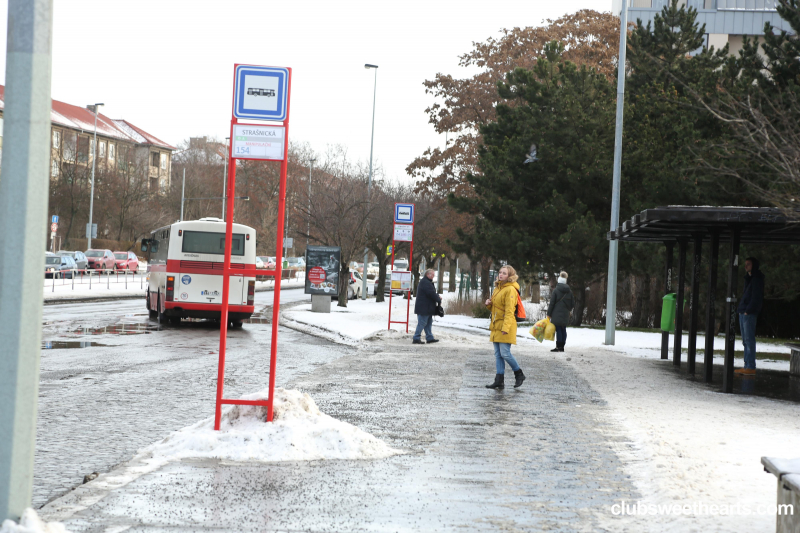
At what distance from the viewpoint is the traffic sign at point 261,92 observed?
7.80m

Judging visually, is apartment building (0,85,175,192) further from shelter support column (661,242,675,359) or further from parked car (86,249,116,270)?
shelter support column (661,242,675,359)

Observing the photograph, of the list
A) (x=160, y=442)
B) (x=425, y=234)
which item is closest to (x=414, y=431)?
(x=160, y=442)

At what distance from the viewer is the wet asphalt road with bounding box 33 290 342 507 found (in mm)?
7469

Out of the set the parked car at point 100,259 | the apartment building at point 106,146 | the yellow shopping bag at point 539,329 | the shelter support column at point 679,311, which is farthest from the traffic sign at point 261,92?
the parked car at point 100,259

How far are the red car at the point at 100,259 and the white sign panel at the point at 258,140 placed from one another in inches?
2157

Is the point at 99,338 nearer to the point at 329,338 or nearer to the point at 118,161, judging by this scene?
the point at 329,338

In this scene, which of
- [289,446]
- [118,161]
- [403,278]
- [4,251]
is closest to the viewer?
[4,251]

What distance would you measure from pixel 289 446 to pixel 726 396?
306 inches

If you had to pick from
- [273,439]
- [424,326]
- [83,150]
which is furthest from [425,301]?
[83,150]

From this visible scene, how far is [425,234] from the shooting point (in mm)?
53125

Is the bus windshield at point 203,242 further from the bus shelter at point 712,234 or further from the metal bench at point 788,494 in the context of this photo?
the metal bench at point 788,494

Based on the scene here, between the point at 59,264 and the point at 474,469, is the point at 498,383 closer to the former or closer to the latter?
the point at 474,469

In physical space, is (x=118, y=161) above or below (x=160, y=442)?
above

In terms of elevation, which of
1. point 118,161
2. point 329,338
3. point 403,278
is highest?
point 118,161
